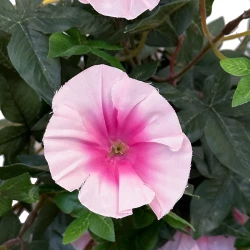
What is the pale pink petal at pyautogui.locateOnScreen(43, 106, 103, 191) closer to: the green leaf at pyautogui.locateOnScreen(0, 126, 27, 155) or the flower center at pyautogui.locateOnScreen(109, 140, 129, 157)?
the flower center at pyautogui.locateOnScreen(109, 140, 129, 157)

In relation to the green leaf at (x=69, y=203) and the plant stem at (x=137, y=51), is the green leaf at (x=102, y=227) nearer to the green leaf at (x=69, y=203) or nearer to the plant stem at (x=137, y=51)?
the green leaf at (x=69, y=203)

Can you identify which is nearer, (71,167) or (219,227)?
(71,167)

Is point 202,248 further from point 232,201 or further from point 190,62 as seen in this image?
point 190,62

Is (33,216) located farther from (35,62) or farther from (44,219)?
(35,62)

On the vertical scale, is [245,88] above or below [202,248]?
above

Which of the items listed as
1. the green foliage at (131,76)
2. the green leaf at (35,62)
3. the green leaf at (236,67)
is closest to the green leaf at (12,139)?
the green foliage at (131,76)


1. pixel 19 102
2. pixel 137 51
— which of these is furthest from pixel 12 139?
pixel 137 51

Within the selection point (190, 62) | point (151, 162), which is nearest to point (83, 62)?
point (190, 62)

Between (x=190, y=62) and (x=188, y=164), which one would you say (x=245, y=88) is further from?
(x=190, y=62)
